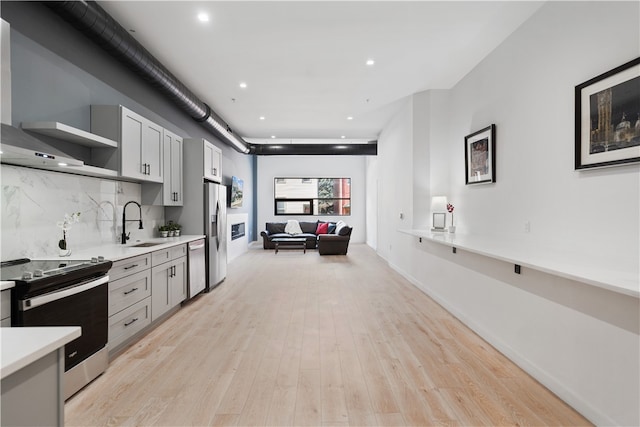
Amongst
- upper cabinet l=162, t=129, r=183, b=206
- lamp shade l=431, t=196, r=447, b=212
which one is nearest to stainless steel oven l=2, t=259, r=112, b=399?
upper cabinet l=162, t=129, r=183, b=206

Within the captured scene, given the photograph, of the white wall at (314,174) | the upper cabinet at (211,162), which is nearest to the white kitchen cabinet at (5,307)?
the upper cabinet at (211,162)

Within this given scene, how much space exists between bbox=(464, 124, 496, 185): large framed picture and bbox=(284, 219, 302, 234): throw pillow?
6.51 metres

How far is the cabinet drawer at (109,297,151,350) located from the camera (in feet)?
8.56

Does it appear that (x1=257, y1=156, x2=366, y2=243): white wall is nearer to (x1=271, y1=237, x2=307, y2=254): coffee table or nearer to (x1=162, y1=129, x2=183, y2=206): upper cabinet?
(x1=271, y1=237, x2=307, y2=254): coffee table

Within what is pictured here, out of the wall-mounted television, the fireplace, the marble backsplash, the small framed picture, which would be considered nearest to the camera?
the marble backsplash

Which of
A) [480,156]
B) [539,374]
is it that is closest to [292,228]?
[480,156]

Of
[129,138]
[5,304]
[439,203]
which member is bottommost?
[5,304]

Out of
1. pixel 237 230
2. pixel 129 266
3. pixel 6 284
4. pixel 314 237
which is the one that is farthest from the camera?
pixel 314 237

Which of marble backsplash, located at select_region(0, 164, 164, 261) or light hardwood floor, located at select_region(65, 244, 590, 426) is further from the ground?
marble backsplash, located at select_region(0, 164, 164, 261)

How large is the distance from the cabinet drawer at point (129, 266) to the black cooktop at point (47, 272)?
175 millimetres

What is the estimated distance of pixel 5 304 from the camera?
1.70 m

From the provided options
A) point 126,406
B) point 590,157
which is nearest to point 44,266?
point 126,406

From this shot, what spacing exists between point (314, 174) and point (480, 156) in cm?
744

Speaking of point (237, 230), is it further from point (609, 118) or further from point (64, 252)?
point (609, 118)
